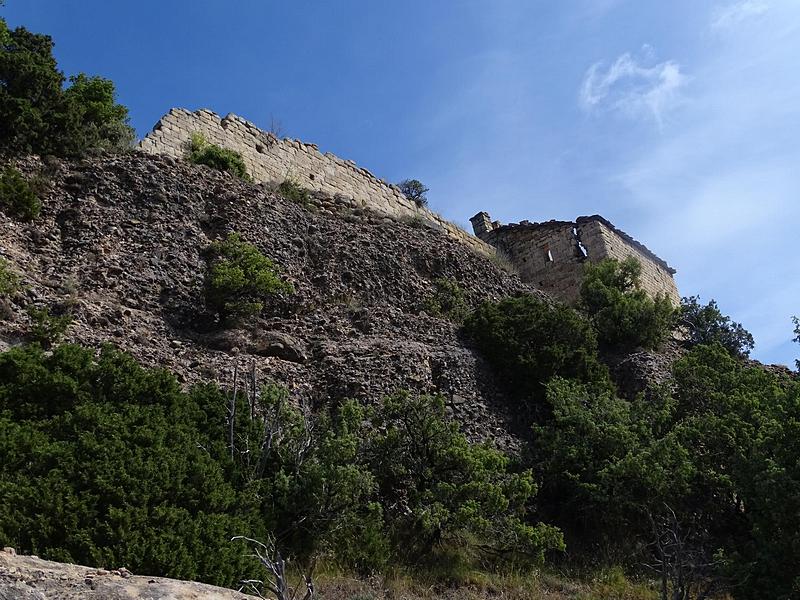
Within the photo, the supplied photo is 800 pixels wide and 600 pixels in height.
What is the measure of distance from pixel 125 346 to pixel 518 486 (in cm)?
508

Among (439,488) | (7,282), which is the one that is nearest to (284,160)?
(7,282)

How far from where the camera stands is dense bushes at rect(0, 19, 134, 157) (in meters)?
12.3

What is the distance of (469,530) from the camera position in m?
9.13

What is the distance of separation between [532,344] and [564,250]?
27.8 feet

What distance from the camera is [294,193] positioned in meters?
16.0

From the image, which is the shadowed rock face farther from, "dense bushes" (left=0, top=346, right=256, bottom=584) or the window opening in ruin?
the window opening in ruin

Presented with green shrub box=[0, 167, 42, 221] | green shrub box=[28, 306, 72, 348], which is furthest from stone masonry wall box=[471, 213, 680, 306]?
green shrub box=[28, 306, 72, 348]

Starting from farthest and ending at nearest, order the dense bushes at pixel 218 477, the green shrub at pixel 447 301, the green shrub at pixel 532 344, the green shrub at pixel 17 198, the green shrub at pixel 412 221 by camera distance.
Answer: the green shrub at pixel 412 221 → the green shrub at pixel 447 301 → the green shrub at pixel 532 344 → the green shrub at pixel 17 198 → the dense bushes at pixel 218 477

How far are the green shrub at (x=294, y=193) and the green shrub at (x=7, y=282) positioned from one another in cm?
665

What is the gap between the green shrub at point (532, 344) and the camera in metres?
12.8

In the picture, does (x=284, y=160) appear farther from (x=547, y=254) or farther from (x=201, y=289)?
(x=547, y=254)

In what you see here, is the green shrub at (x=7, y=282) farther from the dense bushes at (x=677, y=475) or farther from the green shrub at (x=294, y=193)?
the dense bushes at (x=677, y=475)

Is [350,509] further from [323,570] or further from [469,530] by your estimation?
[469,530]

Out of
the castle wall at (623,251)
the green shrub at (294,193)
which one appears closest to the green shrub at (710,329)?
the castle wall at (623,251)
